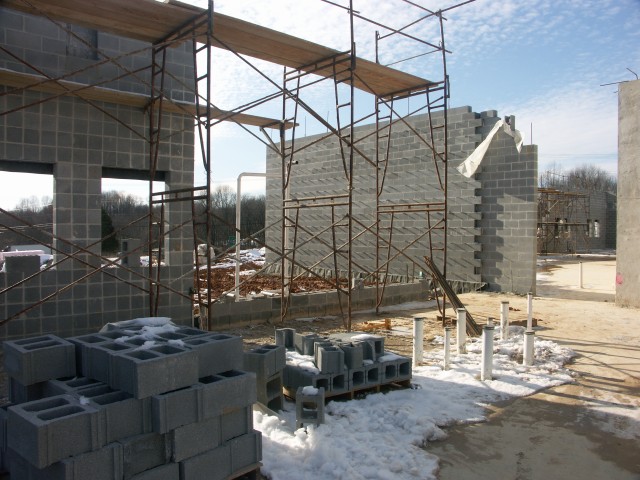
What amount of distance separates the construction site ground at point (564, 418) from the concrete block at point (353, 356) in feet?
4.13

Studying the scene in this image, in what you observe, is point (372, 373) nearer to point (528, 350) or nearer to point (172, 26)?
point (528, 350)

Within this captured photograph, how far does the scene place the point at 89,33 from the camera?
9.09 m

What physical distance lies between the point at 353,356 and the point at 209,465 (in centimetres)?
247

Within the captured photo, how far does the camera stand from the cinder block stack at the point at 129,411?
3293 millimetres

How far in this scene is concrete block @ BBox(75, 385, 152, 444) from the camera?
136 inches

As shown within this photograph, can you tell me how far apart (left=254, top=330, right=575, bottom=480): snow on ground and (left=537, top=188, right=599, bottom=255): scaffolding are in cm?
2348

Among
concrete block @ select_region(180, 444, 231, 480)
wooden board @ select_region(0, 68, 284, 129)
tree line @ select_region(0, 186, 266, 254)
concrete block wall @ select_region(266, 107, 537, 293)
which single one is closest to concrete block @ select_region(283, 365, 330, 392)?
concrete block @ select_region(180, 444, 231, 480)

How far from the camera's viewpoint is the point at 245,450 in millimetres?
4113

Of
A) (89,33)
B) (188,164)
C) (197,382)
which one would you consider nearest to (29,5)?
(89,33)

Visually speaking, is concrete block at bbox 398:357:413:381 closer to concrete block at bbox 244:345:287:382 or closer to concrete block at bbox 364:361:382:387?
concrete block at bbox 364:361:382:387

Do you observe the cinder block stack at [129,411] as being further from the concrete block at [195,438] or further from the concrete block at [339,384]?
the concrete block at [339,384]

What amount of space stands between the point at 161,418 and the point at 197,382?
43 centimetres

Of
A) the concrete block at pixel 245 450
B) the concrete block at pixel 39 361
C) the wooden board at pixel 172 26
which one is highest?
the wooden board at pixel 172 26

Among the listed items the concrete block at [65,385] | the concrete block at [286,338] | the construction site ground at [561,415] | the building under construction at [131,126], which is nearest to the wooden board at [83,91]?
the building under construction at [131,126]
